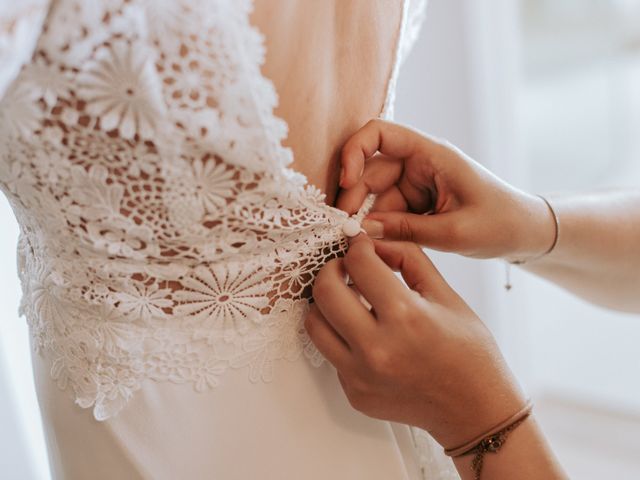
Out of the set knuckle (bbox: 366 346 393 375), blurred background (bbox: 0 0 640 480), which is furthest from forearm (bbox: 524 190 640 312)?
blurred background (bbox: 0 0 640 480)

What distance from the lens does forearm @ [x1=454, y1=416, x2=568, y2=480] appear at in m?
0.71

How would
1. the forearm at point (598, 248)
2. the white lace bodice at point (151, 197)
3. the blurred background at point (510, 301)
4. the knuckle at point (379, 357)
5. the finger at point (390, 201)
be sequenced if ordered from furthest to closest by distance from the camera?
the blurred background at point (510, 301)
the forearm at point (598, 248)
the finger at point (390, 201)
the knuckle at point (379, 357)
the white lace bodice at point (151, 197)

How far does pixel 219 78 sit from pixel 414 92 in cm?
160

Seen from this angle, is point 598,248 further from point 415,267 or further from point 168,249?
point 168,249

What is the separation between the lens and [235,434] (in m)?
0.71

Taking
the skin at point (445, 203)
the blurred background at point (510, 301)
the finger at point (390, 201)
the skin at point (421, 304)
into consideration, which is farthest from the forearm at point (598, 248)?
the blurred background at point (510, 301)

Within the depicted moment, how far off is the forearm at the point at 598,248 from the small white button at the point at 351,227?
294 mm

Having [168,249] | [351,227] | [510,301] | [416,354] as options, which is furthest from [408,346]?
[510,301]

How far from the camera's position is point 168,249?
2.13ft

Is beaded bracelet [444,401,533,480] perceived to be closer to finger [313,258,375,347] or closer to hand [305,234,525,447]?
hand [305,234,525,447]

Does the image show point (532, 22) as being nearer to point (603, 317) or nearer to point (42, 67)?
point (603, 317)

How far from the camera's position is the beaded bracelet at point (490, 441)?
708mm

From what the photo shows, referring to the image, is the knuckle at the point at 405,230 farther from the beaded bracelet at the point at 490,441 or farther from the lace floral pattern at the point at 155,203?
the beaded bracelet at the point at 490,441

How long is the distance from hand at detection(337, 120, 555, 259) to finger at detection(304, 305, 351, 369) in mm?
109
